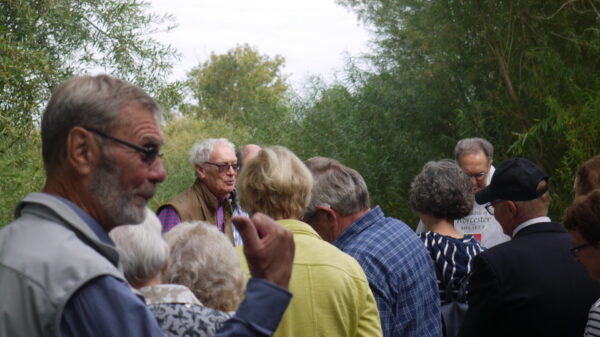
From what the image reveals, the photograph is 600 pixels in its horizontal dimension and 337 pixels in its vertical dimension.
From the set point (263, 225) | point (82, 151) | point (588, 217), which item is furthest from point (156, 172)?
point (588, 217)

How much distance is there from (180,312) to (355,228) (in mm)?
1382

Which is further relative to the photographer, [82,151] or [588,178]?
[588,178]

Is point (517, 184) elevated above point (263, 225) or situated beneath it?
situated beneath

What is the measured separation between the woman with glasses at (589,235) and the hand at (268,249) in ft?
6.12

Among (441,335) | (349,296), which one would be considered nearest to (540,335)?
(441,335)

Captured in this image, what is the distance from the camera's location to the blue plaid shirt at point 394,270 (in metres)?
3.82

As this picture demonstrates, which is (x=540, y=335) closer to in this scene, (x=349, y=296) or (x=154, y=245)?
(x=349, y=296)

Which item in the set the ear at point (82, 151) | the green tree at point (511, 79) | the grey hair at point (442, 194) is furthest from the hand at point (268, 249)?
the green tree at point (511, 79)

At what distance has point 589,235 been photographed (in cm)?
334

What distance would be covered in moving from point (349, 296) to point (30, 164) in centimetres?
527

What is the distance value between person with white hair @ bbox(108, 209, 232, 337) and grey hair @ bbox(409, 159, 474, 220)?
1.91m

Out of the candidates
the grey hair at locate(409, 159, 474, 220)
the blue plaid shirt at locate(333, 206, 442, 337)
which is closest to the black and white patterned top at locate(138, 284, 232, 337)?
the blue plaid shirt at locate(333, 206, 442, 337)

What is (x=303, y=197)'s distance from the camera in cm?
344

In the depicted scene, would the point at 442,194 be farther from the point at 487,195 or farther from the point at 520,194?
the point at 520,194
